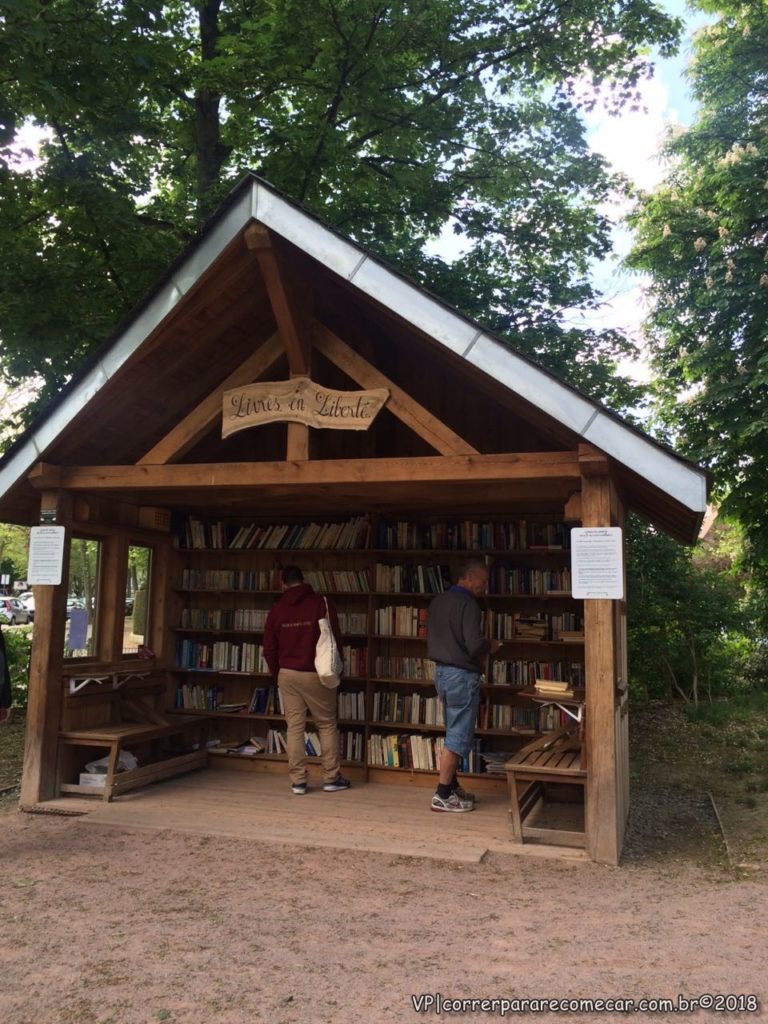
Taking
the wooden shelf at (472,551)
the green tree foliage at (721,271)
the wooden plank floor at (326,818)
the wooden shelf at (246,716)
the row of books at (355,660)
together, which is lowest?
the wooden plank floor at (326,818)

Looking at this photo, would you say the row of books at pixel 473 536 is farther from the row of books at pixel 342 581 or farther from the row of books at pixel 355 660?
the row of books at pixel 355 660

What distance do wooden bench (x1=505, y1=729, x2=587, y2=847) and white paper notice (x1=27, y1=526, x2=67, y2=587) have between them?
3.77 meters

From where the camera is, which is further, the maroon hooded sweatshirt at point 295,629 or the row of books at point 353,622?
the row of books at point 353,622

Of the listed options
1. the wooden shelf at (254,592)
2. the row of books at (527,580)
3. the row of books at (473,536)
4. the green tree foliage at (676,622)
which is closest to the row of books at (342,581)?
the wooden shelf at (254,592)

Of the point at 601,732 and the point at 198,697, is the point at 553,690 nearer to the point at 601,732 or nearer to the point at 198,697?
the point at 601,732

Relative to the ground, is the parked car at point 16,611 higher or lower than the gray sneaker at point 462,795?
higher

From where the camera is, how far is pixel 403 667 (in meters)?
7.85

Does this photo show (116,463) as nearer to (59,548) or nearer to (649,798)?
(59,548)

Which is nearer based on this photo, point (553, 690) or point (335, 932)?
point (335, 932)

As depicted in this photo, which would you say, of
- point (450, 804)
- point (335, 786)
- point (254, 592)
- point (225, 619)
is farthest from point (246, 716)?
point (450, 804)

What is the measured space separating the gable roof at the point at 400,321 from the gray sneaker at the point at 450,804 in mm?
2808

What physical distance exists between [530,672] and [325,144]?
21.6 feet

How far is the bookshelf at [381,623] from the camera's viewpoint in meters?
7.43

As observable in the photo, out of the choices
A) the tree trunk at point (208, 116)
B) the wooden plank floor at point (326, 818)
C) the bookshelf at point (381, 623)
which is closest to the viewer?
the wooden plank floor at point (326, 818)
